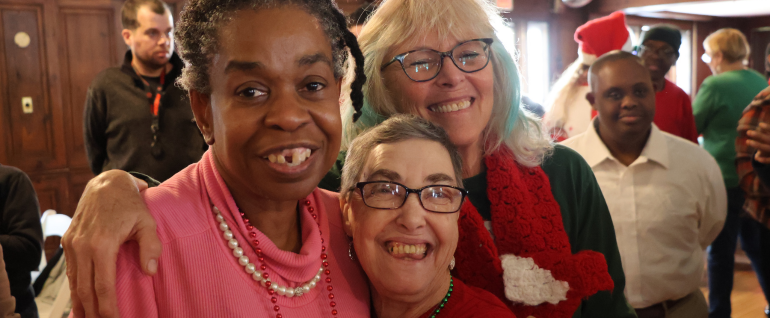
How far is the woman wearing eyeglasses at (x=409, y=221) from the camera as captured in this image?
49.1 inches

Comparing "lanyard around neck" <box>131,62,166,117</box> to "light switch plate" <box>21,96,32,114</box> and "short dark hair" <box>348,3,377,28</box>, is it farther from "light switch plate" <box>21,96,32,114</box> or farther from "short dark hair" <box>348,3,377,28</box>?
"light switch plate" <box>21,96,32,114</box>

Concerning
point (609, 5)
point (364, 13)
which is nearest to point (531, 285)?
point (364, 13)

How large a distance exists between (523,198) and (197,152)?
2472 mm

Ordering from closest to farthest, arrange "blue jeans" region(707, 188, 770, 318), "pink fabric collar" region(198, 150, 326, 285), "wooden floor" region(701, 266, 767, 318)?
"pink fabric collar" region(198, 150, 326, 285)
"blue jeans" region(707, 188, 770, 318)
"wooden floor" region(701, 266, 767, 318)

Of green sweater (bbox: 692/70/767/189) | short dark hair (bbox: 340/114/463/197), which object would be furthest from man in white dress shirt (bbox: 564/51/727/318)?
green sweater (bbox: 692/70/767/189)

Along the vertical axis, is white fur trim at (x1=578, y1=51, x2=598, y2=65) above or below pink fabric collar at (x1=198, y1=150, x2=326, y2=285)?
above

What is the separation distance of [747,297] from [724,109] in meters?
1.68

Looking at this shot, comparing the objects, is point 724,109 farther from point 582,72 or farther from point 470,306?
point 470,306

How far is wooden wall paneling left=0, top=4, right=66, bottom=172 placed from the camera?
5230mm

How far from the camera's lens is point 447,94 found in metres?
1.58

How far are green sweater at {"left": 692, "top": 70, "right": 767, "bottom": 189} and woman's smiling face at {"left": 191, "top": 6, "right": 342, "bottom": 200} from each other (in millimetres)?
3891

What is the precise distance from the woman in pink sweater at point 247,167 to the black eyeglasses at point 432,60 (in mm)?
376

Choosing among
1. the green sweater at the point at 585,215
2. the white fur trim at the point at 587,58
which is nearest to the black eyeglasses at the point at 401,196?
the green sweater at the point at 585,215

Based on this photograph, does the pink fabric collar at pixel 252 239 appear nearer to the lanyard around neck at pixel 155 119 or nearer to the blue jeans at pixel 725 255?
the lanyard around neck at pixel 155 119
